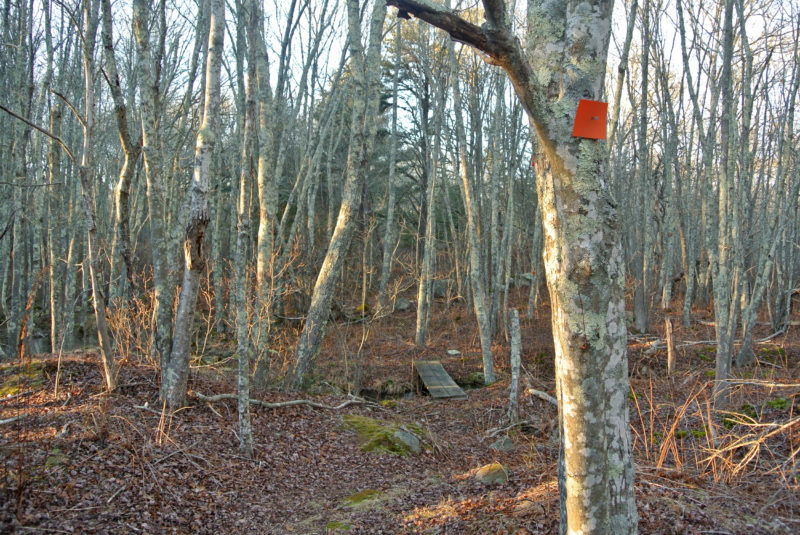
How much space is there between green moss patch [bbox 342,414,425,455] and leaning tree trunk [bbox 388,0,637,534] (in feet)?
13.1

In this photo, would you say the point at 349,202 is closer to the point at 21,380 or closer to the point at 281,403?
the point at 281,403

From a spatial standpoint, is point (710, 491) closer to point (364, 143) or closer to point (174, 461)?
point (174, 461)

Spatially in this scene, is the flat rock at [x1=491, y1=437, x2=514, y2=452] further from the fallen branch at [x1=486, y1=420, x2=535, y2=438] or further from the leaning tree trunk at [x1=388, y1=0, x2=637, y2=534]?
the leaning tree trunk at [x1=388, y1=0, x2=637, y2=534]

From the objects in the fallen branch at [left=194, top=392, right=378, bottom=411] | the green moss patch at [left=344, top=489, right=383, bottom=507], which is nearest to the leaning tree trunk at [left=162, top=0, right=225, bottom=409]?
the fallen branch at [left=194, top=392, right=378, bottom=411]

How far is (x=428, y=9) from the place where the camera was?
201cm

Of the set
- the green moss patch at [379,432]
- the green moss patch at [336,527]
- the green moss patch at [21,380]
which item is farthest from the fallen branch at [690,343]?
the green moss patch at [21,380]

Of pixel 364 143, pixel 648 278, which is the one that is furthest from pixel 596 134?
pixel 648 278

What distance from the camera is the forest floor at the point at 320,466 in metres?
3.29

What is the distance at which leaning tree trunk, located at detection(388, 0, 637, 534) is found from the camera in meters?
2.15

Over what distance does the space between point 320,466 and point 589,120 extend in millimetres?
4572

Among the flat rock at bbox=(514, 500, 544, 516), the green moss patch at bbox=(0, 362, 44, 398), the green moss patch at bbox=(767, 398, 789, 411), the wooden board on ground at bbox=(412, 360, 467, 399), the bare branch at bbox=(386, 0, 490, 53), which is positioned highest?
the bare branch at bbox=(386, 0, 490, 53)

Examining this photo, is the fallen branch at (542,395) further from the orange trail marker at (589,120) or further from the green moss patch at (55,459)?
the green moss patch at (55,459)

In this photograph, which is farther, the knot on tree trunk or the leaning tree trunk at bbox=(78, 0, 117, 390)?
the knot on tree trunk

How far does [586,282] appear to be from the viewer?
2.16 metres
